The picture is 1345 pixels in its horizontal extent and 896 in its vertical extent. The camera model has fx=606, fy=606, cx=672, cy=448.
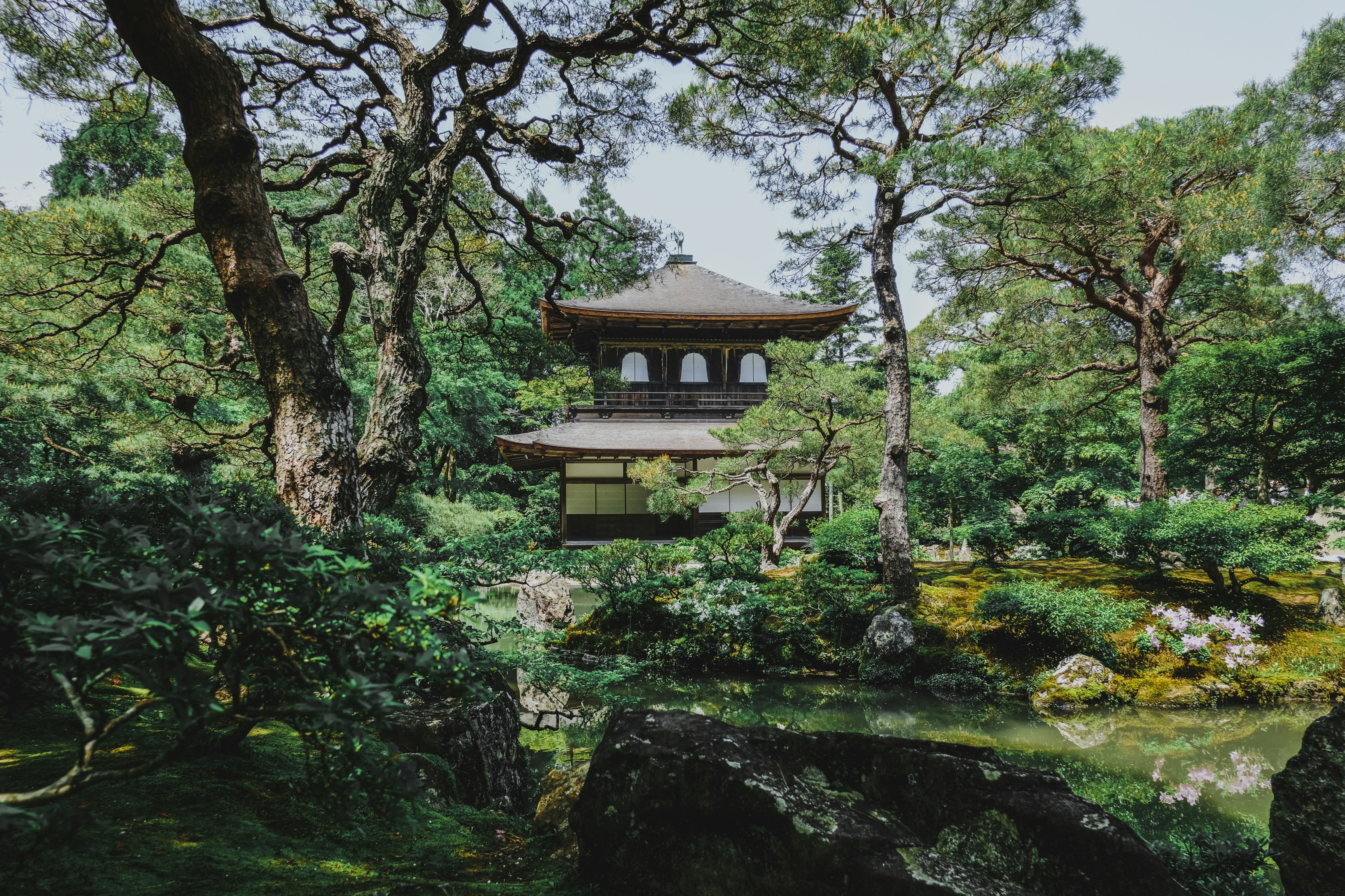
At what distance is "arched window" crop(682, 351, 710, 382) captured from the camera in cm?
1562

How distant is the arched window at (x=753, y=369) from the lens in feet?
51.5

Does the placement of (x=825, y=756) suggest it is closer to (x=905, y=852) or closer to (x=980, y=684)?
(x=905, y=852)

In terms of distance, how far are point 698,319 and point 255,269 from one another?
12.2 m

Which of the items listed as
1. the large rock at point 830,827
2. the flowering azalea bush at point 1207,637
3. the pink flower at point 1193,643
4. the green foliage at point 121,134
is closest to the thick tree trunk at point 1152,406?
the flowering azalea bush at point 1207,637

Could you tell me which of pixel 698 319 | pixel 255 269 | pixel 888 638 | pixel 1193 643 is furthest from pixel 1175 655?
pixel 698 319

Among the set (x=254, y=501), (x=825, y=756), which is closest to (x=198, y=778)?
(x=254, y=501)

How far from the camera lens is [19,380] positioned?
5973 millimetres

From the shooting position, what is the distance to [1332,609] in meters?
6.34

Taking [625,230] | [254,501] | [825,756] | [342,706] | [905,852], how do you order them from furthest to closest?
[625,230] < [254,501] < [825,756] < [905,852] < [342,706]

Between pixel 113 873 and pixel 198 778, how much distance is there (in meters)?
0.58

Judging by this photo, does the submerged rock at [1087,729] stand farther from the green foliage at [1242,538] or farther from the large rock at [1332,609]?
the large rock at [1332,609]

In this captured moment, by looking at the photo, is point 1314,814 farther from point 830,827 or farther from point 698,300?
point 698,300

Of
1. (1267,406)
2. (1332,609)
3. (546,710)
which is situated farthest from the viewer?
(1267,406)

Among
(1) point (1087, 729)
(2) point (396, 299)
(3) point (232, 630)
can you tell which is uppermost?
(2) point (396, 299)
